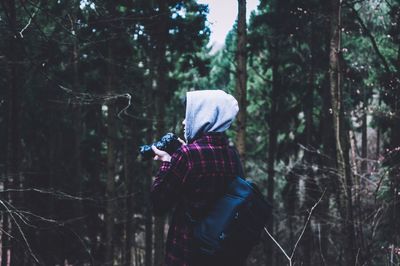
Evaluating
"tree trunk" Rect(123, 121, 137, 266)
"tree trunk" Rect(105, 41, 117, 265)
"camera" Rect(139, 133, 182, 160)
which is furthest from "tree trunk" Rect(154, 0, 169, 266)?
"camera" Rect(139, 133, 182, 160)

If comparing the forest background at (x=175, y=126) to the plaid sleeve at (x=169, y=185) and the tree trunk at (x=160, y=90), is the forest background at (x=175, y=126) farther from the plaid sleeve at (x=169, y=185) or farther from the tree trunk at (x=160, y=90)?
Result: the plaid sleeve at (x=169, y=185)

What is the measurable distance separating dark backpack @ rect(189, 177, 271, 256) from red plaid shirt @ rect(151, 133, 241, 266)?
2.2 inches

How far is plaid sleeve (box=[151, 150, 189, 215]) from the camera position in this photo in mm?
2916

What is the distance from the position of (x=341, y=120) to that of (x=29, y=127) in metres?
11.1

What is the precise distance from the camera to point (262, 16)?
18.3m

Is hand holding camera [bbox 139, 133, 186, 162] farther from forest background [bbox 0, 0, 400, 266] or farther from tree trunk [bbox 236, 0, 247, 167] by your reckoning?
tree trunk [bbox 236, 0, 247, 167]

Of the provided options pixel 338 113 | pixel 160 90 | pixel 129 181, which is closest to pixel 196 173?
pixel 338 113

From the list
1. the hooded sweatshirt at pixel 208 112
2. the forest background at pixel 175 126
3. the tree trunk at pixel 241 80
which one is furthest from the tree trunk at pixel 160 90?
the hooded sweatshirt at pixel 208 112

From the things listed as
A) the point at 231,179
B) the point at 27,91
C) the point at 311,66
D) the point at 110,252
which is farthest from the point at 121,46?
the point at 231,179

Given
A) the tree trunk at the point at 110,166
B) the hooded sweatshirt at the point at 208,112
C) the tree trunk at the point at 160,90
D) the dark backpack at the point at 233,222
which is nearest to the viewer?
the dark backpack at the point at 233,222

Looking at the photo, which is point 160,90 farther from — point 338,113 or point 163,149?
point 163,149

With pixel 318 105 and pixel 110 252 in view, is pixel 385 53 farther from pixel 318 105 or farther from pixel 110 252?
pixel 110 252

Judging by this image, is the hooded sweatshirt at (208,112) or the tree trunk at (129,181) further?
the tree trunk at (129,181)

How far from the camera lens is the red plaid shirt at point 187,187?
293cm
